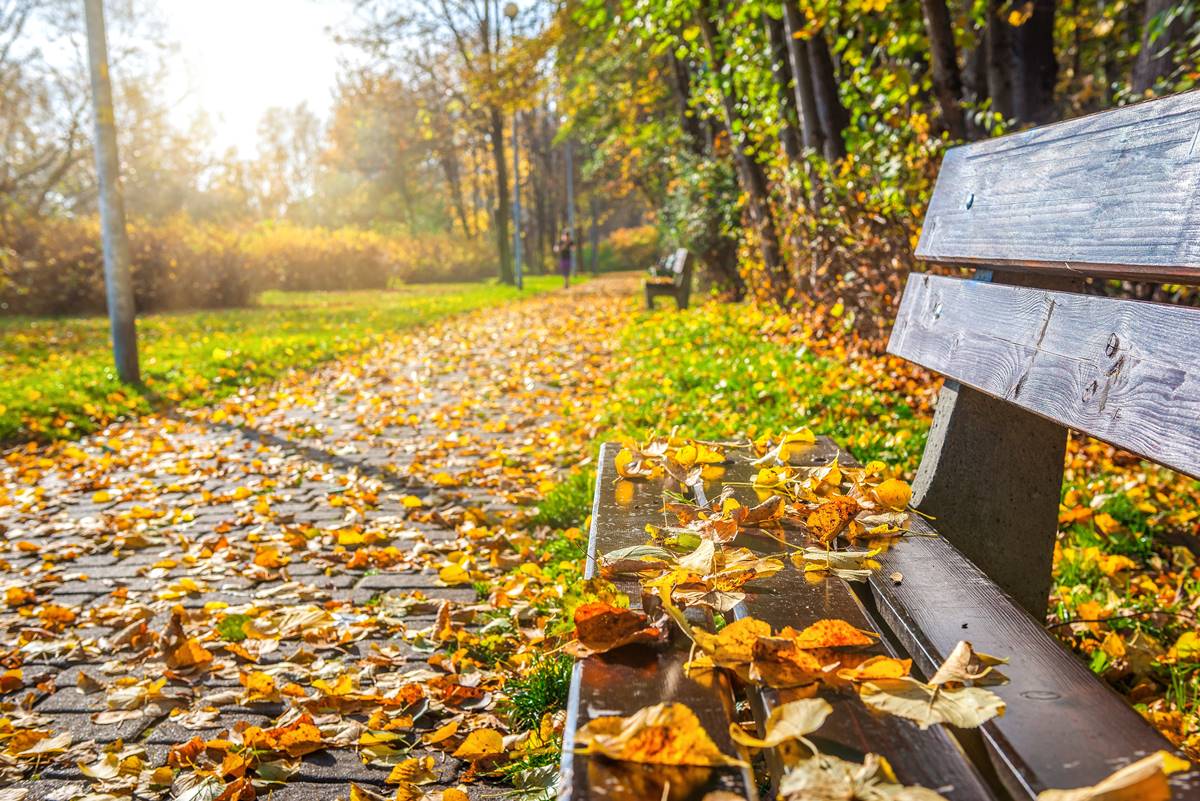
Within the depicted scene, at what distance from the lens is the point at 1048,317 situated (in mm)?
1669

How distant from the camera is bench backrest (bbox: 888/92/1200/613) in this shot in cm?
132

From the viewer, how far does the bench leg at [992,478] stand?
2.05m

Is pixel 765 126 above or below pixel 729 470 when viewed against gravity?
above

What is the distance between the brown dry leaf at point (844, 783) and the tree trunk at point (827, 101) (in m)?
7.39

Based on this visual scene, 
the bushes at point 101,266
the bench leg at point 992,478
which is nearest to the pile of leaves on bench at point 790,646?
the bench leg at point 992,478

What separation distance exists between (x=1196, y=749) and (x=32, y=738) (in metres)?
2.90

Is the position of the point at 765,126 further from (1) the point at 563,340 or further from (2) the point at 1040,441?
(2) the point at 1040,441

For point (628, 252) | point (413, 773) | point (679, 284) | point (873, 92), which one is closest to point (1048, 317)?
point (413, 773)

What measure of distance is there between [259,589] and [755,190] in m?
8.49

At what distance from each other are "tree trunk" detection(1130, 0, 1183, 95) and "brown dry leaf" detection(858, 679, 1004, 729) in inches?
234

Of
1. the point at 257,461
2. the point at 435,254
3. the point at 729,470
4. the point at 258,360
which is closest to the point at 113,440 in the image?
the point at 257,461

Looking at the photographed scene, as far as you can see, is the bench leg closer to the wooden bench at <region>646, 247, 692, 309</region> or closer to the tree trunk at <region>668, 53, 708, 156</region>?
the wooden bench at <region>646, 247, 692, 309</region>

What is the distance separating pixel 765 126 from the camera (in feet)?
31.9

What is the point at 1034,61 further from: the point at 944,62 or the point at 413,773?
the point at 413,773
